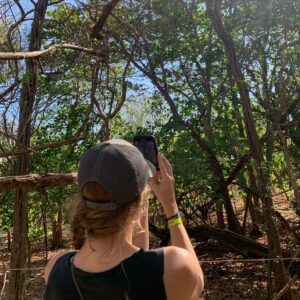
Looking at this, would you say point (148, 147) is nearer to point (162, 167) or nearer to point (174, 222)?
point (162, 167)

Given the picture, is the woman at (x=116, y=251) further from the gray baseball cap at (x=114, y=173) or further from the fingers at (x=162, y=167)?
the fingers at (x=162, y=167)

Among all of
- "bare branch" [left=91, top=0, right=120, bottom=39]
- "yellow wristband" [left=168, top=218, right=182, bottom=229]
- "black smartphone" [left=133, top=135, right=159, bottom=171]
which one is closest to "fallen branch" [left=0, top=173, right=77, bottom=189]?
"black smartphone" [left=133, top=135, right=159, bottom=171]

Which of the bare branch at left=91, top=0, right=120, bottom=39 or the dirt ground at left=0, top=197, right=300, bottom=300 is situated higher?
the bare branch at left=91, top=0, right=120, bottom=39

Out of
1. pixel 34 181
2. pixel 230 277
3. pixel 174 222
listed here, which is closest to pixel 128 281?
pixel 174 222

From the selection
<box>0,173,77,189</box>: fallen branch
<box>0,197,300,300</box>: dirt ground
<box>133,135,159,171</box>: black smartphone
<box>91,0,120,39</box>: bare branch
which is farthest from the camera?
<box>0,197,300,300</box>: dirt ground

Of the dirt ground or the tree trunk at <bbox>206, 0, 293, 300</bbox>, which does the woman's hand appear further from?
the dirt ground

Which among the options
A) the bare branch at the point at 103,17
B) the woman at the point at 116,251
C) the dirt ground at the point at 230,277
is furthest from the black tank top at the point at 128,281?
the dirt ground at the point at 230,277

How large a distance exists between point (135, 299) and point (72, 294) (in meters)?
0.14

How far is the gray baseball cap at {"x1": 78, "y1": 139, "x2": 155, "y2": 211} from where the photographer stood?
87cm

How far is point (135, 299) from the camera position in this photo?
32.9 inches

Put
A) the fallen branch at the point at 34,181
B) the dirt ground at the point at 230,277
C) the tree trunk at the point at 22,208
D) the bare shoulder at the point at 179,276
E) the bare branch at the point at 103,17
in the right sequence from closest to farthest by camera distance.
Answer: the bare shoulder at the point at 179,276, the fallen branch at the point at 34,181, the tree trunk at the point at 22,208, the bare branch at the point at 103,17, the dirt ground at the point at 230,277

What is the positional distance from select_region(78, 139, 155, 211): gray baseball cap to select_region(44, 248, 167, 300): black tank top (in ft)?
0.40

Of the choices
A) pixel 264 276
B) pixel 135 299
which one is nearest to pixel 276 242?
pixel 264 276

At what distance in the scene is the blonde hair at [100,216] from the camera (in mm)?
868
